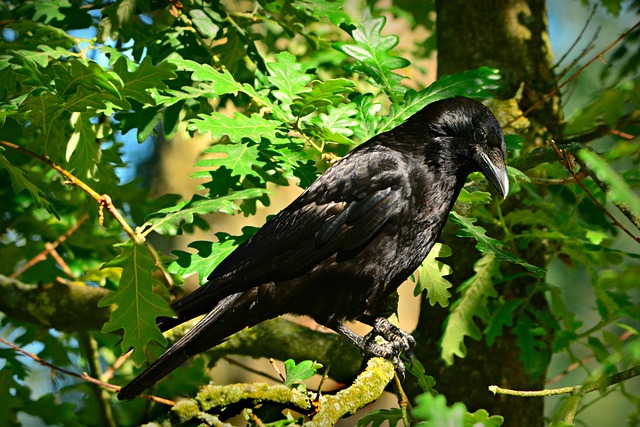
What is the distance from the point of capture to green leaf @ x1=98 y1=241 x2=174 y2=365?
93.5 inches

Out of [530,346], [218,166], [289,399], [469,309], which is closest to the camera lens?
[289,399]

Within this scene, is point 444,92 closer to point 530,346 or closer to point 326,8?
point 326,8

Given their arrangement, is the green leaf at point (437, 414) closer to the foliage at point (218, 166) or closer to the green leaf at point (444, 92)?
the foliage at point (218, 166)

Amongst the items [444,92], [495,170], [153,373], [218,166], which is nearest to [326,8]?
[444,92]

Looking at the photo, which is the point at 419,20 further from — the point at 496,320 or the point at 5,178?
the point at 5,178

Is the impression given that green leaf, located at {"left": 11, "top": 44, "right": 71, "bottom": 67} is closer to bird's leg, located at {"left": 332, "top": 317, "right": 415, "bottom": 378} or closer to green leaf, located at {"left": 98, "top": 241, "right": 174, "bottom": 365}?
green leaf, located at {"left": 98, "top": 241, "right": 174, "bottom": 365}

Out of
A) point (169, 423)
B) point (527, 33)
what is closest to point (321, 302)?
point (169, 423)

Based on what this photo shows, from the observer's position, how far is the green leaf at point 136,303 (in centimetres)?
238

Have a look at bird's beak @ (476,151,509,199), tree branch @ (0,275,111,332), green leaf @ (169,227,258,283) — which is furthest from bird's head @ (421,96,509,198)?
tree branch @ (0,275,111,332)

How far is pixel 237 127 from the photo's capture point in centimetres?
271

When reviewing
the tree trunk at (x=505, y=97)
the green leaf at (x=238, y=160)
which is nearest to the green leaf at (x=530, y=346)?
the tree trunk at (x=505, y=97)

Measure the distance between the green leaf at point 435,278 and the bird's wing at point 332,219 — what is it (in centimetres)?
28

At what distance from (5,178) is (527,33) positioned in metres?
2.96

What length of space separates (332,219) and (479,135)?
65cm
